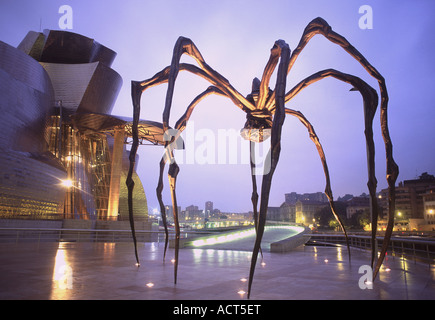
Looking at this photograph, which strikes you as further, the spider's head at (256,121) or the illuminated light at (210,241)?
the illuminated light at (210,241)

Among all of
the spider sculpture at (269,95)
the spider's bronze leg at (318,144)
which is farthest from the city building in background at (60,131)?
the spider's bronze leg at (318,144)

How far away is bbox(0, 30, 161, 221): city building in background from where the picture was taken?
2545 centimetres

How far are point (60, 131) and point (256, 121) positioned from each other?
1454 inches

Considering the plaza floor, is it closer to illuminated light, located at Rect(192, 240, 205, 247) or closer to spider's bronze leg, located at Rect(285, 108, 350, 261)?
spider's bronze leg, located at Rect(285, 108, 350, 261)

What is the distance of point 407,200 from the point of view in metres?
88.2

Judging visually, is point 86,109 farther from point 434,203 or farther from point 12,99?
point 434,203

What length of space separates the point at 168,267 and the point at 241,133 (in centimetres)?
351

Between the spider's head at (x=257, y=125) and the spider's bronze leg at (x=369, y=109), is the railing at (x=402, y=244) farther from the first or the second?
the spider's head at (x=257, y=125)

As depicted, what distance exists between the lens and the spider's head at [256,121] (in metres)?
5.98

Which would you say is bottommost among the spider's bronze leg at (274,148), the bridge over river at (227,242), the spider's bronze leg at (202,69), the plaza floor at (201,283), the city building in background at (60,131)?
the bridge over river at (227,242)

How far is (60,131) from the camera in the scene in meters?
37.6

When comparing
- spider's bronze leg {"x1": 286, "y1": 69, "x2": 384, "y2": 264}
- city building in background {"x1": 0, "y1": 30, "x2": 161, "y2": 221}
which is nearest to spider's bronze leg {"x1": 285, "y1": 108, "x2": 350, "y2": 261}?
spider's bronze leg {"x1": 286, "y1": 69, "x2": 384, "y2": 264}

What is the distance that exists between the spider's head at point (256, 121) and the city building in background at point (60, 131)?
911 inches

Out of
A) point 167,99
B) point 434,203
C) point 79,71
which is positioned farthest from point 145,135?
point 434,203
